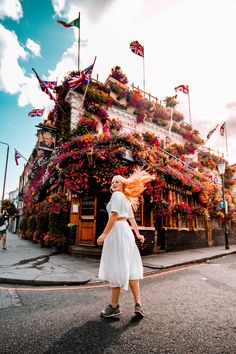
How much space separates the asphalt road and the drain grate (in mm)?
15

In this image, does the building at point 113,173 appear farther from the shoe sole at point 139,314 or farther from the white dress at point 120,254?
the shoe sole at point 139,314

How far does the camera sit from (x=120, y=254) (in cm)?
309

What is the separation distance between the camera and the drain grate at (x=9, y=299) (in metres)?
3.55

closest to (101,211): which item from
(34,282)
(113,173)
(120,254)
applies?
(113,173)

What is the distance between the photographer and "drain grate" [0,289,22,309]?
11.6ft

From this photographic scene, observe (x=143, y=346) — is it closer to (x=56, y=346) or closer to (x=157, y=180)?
(x=56, y=346)

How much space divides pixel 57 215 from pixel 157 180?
5294 mm

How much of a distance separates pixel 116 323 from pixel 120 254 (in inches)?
33.9

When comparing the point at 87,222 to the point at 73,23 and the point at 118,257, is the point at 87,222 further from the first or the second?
the point at 73,23

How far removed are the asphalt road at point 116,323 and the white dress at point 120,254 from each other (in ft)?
1.83

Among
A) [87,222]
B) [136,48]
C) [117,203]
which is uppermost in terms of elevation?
[136,48]

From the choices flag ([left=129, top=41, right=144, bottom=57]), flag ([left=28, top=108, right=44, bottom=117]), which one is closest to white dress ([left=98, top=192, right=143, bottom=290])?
flag ([left=28, top=108, right=44, bottom=117])

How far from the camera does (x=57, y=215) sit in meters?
10.7

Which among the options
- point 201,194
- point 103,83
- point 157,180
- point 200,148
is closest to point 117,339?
point 157,180
